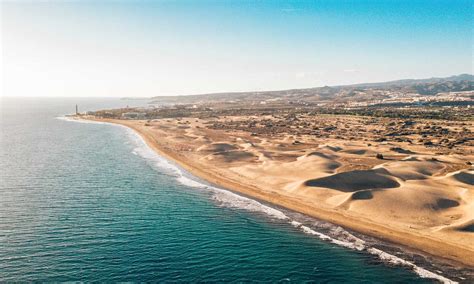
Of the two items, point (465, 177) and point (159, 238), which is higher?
point (465, 177)

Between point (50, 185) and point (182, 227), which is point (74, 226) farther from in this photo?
point (50, 185)

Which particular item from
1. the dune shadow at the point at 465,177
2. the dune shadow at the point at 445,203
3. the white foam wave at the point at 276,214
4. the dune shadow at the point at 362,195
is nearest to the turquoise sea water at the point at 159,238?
the white foam wave at the point at 276,214

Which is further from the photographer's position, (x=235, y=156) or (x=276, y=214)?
(x=235, y=156)

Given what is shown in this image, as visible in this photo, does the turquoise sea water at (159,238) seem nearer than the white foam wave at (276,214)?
Yes

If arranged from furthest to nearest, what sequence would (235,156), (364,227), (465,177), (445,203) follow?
(235,156) < (465,177) < (445,203) < (364,227)

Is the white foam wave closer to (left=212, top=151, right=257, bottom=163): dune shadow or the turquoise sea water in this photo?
the turquoise sea water

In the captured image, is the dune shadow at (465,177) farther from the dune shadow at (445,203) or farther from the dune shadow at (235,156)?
the dune shadow at (235,156)

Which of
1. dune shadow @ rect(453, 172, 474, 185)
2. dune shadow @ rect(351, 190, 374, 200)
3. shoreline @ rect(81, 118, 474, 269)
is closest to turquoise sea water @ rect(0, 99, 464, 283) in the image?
shoreline @ rect(81, 118, 474, 269)

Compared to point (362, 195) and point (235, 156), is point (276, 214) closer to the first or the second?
point (362, 195)

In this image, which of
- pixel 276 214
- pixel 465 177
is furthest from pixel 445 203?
pixel 276 214

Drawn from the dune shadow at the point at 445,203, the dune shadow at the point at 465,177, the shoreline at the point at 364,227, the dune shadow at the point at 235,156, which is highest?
the dune shadow at the point at 235,156
